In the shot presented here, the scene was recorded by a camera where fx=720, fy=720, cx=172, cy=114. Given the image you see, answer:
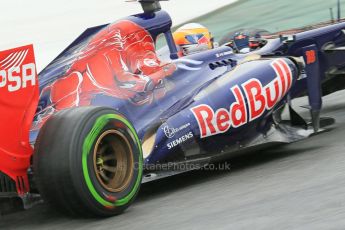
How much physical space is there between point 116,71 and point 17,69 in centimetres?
121

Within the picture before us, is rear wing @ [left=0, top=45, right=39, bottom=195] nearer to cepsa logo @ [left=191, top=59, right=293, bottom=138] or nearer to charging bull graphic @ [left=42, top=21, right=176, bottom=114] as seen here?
charging bull graphic @ [left=42, top=21, right=176, bottom=114]

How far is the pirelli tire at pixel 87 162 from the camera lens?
13.0ft

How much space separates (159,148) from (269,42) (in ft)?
6.77

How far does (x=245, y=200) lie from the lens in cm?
424

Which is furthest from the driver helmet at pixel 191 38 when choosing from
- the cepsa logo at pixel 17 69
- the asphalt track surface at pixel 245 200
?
the cepsa logo at pixel 17 69

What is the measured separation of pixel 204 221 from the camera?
12.5 feet

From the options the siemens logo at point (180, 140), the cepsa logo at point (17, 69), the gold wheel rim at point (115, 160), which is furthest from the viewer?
the siemens logo at point (180, 140)

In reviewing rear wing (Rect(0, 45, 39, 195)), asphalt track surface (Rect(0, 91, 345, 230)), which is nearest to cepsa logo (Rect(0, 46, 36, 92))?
rear wing (Rect(0, 45, 39, 195))

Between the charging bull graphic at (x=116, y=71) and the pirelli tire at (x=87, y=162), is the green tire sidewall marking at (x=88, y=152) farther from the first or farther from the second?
the charging bull graphic at (x=116, y=71)

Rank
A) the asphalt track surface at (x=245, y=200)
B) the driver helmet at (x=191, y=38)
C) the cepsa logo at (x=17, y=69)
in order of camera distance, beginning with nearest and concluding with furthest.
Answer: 1. the asphalt track surface at (x=245, y=200)
2. the cepsa logo at (x=17, y=69)
3. the driver helmet at (x=191, y=38)

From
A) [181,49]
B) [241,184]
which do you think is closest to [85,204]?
[241,184]

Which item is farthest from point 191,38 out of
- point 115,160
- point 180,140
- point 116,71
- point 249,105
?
point 115,160

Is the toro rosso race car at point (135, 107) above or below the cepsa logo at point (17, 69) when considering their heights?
below

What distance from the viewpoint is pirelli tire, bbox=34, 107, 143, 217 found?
3975 mm
